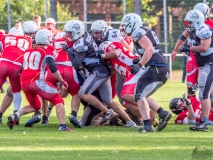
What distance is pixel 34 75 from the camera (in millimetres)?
12516

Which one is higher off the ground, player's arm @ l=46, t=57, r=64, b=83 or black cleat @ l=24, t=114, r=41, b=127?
player's arm @ l=46, t=57, r=64, b=83

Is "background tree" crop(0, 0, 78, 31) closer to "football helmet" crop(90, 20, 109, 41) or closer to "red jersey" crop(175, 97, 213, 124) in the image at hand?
"football helmet" crop(90, 20, 109, 41)

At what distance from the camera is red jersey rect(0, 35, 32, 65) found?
1391cm

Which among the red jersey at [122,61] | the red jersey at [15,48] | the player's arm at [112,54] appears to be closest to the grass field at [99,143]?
the red jersey at [122,61]

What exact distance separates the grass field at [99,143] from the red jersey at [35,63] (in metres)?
0.81

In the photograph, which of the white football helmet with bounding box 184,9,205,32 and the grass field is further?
the white football helmet with bounding box 184,9,205,32

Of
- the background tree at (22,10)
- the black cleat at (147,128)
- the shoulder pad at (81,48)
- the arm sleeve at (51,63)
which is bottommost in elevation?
the black cleat at (147,128)

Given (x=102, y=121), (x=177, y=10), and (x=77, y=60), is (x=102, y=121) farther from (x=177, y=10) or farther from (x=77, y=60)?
(x=177, y=10)

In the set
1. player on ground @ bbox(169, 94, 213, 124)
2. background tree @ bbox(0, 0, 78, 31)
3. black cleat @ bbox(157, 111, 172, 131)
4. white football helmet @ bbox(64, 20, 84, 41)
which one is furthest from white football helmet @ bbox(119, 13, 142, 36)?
background tree @ bbox(0, 0, 78, 31)

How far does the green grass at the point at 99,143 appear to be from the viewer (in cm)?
934

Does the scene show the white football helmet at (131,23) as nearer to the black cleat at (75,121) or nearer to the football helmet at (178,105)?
the black cleat at (75,121)

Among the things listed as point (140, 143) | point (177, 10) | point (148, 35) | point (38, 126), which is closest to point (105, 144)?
point (140, 143)

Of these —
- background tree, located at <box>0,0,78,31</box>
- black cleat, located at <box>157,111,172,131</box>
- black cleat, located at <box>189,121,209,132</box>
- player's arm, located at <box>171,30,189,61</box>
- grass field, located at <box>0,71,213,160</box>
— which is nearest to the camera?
grass field, located at <box>0,71,213,160</box>

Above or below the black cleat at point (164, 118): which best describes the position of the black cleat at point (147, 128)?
below
